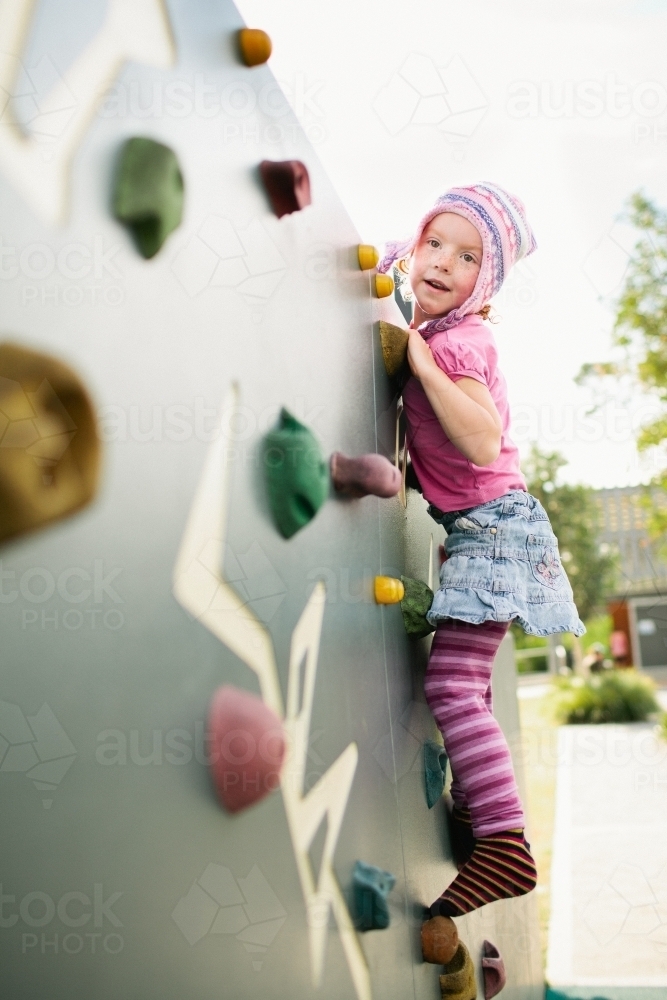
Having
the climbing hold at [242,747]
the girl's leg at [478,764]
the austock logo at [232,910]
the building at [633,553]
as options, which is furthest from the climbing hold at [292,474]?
the building at [633,553]

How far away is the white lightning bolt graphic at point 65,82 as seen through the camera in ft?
2.17

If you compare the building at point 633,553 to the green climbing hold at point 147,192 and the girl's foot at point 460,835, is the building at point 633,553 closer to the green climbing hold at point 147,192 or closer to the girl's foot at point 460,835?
the girl's foot at point 460,835

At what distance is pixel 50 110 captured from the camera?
70cm

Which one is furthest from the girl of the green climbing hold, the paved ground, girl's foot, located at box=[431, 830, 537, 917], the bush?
the bush

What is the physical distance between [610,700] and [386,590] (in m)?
8.89

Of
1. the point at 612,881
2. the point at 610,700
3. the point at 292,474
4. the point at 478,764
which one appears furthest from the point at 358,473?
the point at 610,700

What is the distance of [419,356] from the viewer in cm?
143

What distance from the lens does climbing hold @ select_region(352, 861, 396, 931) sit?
42.6 inches

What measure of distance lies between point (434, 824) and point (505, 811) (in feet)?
0.51

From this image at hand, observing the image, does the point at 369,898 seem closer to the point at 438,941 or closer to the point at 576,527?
the point at 438,941

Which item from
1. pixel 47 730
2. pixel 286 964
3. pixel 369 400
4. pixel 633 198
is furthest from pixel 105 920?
pixel 633 198

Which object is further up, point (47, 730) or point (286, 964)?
point (47, 730)

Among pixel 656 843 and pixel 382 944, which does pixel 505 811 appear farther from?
pixel 656 843

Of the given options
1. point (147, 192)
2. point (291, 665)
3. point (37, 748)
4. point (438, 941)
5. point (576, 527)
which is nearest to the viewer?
point (37, 748)
